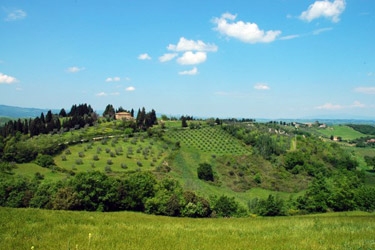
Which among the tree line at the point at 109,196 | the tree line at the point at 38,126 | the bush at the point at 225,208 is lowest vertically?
the bush at the point at 225,208

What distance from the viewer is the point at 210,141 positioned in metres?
146

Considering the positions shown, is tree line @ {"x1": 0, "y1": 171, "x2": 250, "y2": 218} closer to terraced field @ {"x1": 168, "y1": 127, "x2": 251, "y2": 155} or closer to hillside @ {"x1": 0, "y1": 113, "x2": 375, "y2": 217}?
hillside @ {"x1": 0, "y1": 113, "x2": 375, "y2": 217}

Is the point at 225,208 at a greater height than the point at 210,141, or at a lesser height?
lesser

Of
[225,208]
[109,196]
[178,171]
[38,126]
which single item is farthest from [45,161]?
[225,208]

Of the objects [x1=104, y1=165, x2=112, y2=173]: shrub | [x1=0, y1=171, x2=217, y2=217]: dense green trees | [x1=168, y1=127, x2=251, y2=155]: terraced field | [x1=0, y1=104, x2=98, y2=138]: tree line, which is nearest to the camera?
[x1=0, y1=171, x2=217, y2=217]: dense green trees

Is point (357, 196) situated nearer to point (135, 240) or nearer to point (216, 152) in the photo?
point (216, 152)

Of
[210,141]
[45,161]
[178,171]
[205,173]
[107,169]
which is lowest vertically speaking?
[205,173]

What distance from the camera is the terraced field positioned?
13425cm

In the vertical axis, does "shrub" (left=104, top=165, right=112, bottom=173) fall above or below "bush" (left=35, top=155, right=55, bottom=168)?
below

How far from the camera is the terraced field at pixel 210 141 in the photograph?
134 m

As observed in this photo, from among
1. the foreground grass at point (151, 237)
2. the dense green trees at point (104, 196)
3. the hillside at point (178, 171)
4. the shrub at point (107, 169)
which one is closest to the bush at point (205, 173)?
the hillside at point (178, 171)

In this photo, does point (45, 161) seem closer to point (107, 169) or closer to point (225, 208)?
point (107, 169)

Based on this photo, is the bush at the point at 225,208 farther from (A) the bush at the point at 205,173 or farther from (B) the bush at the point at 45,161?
(B) the bush at the point at 45,161

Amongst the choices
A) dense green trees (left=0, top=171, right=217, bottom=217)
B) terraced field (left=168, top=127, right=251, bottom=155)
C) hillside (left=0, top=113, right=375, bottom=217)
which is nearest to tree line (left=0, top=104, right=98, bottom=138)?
hillside (left=0, top=113, right=375, bottom=217)
